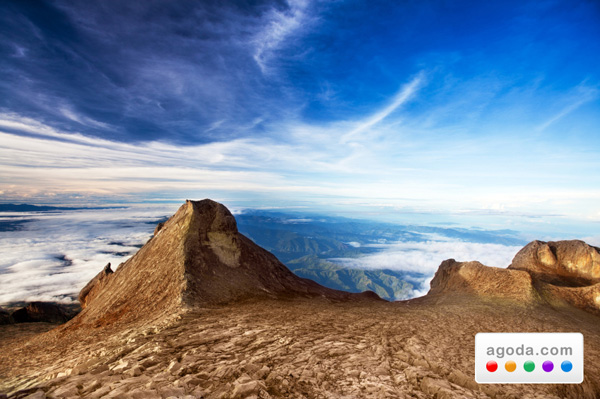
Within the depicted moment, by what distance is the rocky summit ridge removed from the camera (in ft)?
26.6

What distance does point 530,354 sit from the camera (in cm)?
598

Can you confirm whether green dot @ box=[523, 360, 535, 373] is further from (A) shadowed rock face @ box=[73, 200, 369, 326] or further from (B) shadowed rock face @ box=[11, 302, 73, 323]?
(B) shadowed rock face @ box=[11, 302, 73, 323]

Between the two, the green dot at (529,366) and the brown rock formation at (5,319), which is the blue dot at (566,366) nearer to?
the green dot at (529,366)

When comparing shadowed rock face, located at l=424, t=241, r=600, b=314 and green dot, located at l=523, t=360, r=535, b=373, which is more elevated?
green dot, located at l=523, t=360, r=535, b=373

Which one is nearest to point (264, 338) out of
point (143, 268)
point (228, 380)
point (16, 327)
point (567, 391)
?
point (228, 380)

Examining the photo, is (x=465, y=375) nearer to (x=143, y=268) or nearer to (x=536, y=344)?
(x=536, y=344)

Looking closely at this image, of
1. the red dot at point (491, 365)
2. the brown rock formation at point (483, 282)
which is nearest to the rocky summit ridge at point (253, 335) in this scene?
the brown rock formation at point (483, 282)

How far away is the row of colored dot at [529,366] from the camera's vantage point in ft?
19.5

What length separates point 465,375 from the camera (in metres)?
9.28

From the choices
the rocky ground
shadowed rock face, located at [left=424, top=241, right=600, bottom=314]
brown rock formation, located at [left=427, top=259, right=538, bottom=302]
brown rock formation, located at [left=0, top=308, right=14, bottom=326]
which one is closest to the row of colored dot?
the rocky ground

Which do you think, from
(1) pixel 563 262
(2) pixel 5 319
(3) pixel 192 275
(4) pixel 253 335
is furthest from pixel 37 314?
(1) pixel 563 262

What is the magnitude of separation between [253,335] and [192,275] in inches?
529

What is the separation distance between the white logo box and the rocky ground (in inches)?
113

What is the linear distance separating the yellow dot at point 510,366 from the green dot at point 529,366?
0.77ft
